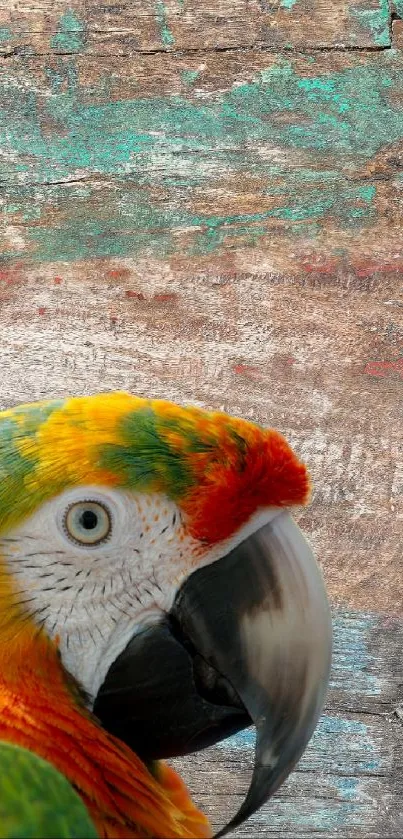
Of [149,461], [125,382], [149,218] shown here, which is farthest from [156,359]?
[149,461]

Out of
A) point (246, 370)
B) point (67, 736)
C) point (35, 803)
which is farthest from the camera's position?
point (246, 370)

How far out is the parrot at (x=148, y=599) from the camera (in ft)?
4.10

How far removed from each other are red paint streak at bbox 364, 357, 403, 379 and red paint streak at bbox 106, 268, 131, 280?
571 millimetres

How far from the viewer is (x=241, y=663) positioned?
1.25 m

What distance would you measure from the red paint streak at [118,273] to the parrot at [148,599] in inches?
38.5

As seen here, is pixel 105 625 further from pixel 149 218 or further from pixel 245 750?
pixel 149 218

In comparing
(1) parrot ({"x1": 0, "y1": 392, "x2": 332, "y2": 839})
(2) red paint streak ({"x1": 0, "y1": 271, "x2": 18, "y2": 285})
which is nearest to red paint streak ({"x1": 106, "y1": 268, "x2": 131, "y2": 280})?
(2) red paint streak ({"x1": 0, "y1": 271, "x2": 18, "y2": 285})

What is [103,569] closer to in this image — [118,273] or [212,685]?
[212,685]

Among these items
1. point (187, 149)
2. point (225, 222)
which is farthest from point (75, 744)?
point (187, 149)

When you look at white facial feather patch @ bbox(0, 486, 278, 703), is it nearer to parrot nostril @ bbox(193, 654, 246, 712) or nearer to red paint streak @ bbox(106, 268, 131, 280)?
parrot nostril @ bbox(193, 654, 246, 712)

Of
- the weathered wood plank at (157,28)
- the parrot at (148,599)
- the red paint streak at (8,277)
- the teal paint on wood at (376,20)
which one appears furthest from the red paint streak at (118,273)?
the parrot at (148,599)

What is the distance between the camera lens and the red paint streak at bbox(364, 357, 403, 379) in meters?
2.24

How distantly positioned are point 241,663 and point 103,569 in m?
0.21

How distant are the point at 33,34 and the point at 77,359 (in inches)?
30.5
